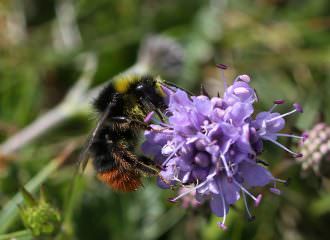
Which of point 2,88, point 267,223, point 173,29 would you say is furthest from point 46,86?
point 267,223

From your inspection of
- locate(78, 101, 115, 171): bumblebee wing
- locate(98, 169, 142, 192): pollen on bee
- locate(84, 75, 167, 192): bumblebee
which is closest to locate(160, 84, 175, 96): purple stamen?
locate(84, 75, 167, 192): bumblebee

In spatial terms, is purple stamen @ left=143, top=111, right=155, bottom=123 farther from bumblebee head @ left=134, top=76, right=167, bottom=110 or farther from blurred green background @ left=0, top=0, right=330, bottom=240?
blurred green background @ left=0, top=0, right=330, bottom=240

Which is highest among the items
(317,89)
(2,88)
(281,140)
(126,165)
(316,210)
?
(126,165)

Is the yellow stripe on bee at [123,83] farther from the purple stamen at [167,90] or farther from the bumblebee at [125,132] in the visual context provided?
the purple stamen at [167,90]

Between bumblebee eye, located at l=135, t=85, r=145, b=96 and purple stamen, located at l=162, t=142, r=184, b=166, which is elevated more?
bumblebee eye, located at l=135, t=85, r=145, b=96

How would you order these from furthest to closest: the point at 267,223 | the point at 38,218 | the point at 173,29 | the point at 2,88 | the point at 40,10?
1. the point at 40,10
2. the point at 173,29
3. the point at 2,88
4. the point at 267,223
5. the point at 38,218

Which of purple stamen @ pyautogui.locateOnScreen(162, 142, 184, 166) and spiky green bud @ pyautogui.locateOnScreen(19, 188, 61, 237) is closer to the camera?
purple stamen @ pyautogui.locateOnScreen(162, 142, 184, 166)

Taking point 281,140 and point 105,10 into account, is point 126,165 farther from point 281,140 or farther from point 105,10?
point 105,10

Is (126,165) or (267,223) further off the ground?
(126,165)
